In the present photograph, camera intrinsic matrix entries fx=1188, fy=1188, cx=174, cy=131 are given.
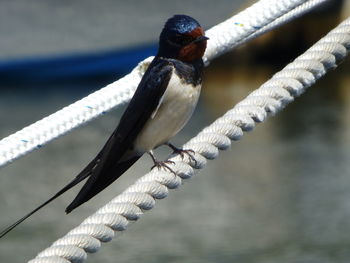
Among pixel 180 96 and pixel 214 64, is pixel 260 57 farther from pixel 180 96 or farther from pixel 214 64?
pixel 180 96

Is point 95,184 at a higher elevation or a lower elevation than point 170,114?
lower

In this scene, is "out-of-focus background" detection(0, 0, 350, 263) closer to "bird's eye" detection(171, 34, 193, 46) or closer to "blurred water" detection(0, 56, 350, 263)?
"blurred water" detection(0, 56, 350, 263)

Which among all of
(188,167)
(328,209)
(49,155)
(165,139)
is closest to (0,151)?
(188,167)

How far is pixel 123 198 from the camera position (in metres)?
1.40

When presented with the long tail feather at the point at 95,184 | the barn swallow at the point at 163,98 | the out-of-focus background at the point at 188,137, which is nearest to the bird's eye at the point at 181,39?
the barn swallow at the point at 163,98

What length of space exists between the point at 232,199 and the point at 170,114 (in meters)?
2.56

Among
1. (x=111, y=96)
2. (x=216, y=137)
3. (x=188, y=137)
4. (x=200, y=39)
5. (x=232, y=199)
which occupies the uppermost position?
(x=188, y=137)

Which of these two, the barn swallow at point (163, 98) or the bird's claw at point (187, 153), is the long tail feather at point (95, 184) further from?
the bird's claw at point (187, 153)

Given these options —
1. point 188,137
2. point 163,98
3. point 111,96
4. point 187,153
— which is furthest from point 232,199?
point 187,153

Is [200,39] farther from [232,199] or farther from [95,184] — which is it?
[232,199]

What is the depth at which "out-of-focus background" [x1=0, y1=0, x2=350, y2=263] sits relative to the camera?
4113 mm

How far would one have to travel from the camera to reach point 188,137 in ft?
15.7

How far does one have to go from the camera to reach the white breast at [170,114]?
6.23 feet

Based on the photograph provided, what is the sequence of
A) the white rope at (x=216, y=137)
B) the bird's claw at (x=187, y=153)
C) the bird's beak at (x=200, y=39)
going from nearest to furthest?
the white rope at (x=216, y=137) < the bird's claw at (x=187, y=153) < the bird's beak at (x=200, y=39)
